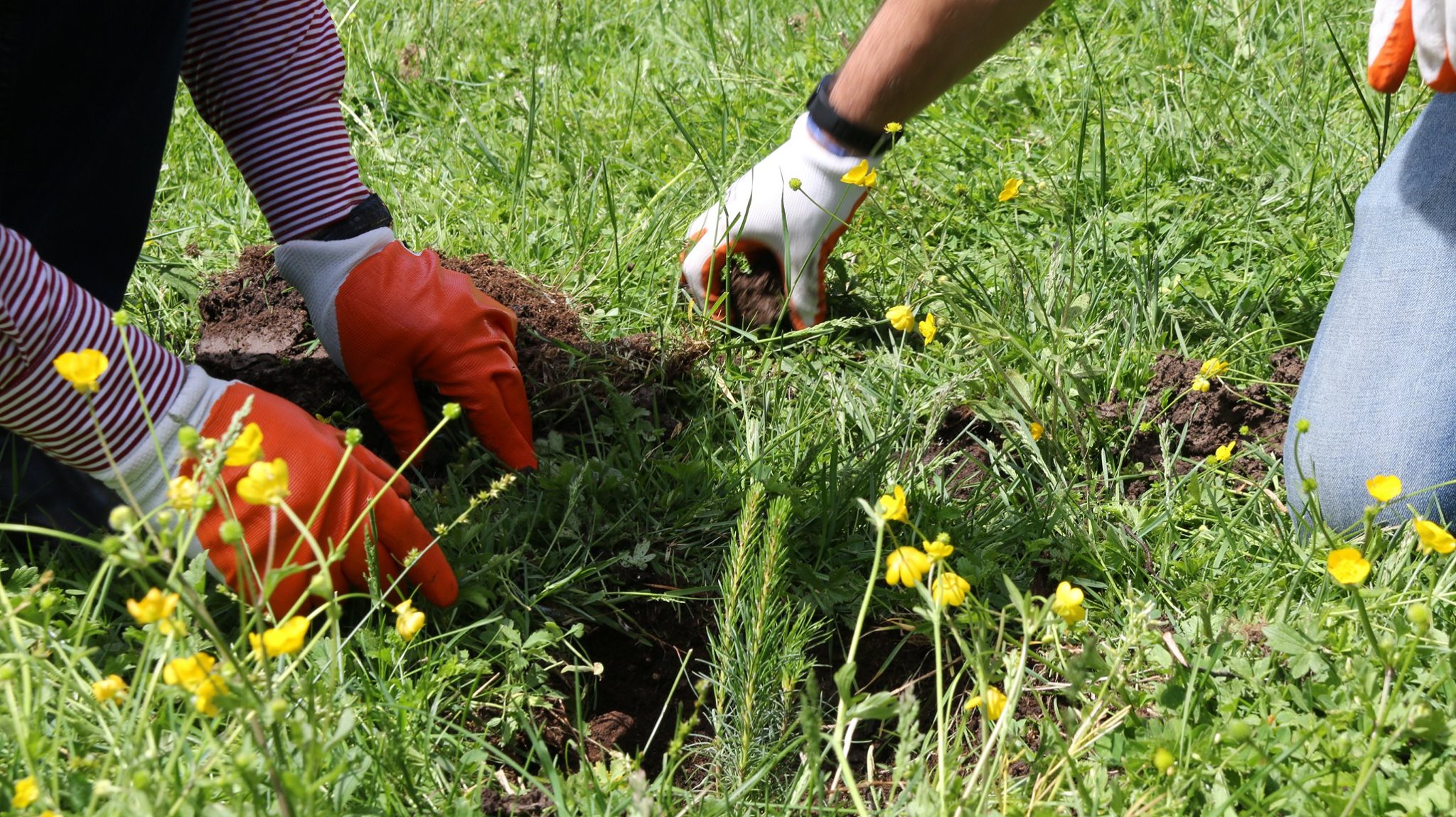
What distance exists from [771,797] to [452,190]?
1.58 metres

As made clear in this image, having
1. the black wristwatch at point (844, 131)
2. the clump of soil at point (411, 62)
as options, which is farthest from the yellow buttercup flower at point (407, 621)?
the clump of soil at point (411, 62)

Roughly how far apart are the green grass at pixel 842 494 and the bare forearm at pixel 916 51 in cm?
29

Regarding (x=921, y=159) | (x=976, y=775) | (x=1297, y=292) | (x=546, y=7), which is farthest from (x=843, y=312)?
(x=546, y=7)

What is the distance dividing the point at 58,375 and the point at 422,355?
0.53 m

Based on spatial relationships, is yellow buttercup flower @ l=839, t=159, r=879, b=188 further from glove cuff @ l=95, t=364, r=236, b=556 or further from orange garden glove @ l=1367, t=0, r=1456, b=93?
glove cuff @ l=95, t=364, r=236, b=556

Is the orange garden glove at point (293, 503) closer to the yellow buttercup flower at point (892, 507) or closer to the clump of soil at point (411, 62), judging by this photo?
the yellow buttercup flower at point (892, 507)

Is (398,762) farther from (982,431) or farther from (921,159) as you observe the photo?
(921,159)

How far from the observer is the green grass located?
1127 millimetres

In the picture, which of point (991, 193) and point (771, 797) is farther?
point (991, 193)

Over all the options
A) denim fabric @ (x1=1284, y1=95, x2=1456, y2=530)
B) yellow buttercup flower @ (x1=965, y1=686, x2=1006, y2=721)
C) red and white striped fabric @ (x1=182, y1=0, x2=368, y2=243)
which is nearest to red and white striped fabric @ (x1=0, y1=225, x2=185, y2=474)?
red and white striped fabric @ (x1=182, y1=0, x2=368, y2=243)

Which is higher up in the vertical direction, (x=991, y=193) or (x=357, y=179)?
(x=357, y=179)

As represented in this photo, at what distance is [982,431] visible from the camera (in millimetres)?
1924

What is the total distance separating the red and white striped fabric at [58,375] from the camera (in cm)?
138

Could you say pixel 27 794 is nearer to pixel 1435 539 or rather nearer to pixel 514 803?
pixel 514 803
